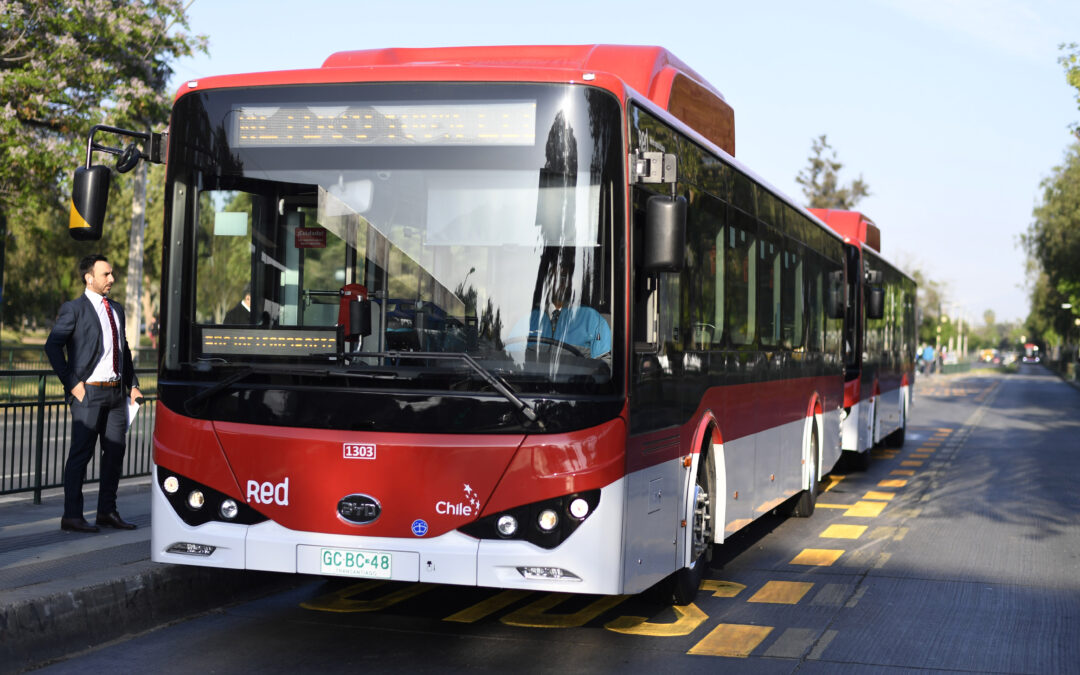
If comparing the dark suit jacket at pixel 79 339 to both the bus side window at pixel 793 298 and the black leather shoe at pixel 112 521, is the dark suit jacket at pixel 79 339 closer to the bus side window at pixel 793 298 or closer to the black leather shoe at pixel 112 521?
the black leather shoe at pixel 112 521

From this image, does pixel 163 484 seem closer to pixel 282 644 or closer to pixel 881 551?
pixel 282 644

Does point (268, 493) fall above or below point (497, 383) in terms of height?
below

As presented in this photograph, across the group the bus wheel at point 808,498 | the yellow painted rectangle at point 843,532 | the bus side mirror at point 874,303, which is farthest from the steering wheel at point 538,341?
the bus side mirror at point 874,303

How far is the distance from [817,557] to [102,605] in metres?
5.82

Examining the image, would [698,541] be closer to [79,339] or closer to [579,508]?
[579,508]

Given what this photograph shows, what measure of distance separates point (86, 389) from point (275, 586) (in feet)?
6.57

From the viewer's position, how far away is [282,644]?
280 inches

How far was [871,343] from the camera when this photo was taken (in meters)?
19.5

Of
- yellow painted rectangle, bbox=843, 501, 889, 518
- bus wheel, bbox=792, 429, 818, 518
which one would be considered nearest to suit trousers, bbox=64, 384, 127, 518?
bus wheel, bbox=792, 429, 818, 518

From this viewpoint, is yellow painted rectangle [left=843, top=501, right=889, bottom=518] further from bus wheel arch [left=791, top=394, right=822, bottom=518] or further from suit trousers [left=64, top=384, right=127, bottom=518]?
suit trousers [left=64, top=384, right=127, bottom=518]

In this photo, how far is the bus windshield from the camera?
21.4 feet

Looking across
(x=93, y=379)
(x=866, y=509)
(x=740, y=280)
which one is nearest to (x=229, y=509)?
(x=93, y=379)

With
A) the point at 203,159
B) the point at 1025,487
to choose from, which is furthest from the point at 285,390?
the point at 1025,487

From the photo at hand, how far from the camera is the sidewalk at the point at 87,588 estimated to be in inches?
262
